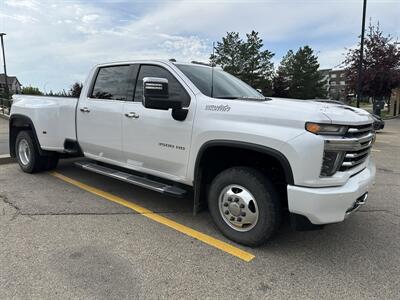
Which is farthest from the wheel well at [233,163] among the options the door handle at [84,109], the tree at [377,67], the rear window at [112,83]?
the tree at [377,67]

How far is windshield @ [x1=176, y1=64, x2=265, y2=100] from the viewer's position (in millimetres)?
4051

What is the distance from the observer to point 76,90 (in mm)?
5922

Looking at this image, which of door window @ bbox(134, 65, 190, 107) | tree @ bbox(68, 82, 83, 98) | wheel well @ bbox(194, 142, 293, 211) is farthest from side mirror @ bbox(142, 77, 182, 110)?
tree @ bbox(68, 82, 83, 98)

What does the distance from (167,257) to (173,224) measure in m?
0.82

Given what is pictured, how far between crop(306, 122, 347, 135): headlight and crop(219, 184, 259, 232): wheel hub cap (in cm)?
88

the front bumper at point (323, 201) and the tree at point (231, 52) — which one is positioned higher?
the tree at point (231, 52)

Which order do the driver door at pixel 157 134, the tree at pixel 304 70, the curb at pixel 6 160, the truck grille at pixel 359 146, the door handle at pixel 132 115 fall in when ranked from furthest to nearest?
1. the tree at pixel 304 70
2. the curb at pixel 6 160
3. the door handle at pixel 132 115
4. the driver door at pixel 157 134
5. the truck grille at pixel 359 146

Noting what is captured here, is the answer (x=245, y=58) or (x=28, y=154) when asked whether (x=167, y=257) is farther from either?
(x=245, y=58)

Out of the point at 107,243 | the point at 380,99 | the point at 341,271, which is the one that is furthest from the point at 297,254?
the point at 380,99

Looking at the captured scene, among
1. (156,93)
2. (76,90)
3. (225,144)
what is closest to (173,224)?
(225,144)

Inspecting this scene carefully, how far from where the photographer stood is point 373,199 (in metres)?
5.25

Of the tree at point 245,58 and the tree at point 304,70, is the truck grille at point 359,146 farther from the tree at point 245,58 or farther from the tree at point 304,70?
the tree at point 304,70

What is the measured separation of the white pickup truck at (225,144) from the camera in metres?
3.09

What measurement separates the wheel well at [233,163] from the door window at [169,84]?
0.63m
